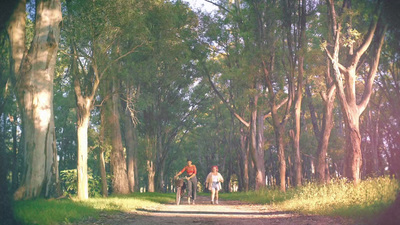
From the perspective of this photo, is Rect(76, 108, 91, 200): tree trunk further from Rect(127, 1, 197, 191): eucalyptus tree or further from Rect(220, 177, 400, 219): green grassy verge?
Rect(220, 177, 400, 219): green grassy verge

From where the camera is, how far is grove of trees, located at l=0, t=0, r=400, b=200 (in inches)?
405

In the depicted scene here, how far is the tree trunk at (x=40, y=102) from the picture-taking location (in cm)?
1125

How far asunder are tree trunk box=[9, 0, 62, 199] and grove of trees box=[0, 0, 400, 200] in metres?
0.03

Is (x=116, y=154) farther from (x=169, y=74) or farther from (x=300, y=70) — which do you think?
(x=169, y=74)

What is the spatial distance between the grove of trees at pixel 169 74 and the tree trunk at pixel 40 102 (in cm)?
3

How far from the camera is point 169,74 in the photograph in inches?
1323

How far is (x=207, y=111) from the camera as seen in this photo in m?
42.3

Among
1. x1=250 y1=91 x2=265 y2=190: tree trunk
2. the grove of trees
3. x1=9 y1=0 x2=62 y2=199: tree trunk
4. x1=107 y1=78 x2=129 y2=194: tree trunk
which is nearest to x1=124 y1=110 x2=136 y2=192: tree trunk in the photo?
the grove of trees

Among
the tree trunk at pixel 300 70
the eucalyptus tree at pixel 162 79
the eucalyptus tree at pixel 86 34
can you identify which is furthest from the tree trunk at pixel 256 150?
the eucalyptus tree at pixel 86 34

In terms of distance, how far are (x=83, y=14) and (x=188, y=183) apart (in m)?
9.76

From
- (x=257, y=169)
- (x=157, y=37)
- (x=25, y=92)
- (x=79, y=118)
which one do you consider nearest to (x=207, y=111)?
(x=257, y=169)

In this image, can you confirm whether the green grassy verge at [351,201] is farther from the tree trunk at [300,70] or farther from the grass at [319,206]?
the tree trunk at [300,70]

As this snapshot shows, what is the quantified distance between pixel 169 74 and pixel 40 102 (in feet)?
72.4

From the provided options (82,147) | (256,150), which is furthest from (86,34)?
(256,150)
